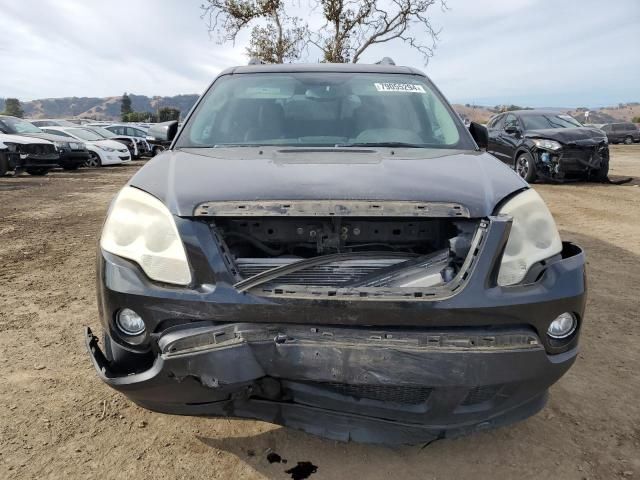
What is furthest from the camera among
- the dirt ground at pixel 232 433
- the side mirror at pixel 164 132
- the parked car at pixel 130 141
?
the parked car at pixel 130 141

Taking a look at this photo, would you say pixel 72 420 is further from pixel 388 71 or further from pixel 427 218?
pixel 388 71

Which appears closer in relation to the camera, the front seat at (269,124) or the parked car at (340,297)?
the parked car at (340,297)

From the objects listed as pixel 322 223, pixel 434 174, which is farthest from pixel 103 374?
pixel 434 174

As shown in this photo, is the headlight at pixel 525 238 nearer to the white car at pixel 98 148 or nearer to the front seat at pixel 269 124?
the front seat at pixel 269 124

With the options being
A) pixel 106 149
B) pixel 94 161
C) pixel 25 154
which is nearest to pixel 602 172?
pixel 25 154

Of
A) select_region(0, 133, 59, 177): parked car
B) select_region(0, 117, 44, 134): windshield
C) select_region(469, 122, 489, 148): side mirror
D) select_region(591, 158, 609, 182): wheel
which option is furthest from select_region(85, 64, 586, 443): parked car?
select_region(0, 117, 44, 134): windshield

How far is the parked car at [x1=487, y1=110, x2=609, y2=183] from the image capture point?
34.4ft

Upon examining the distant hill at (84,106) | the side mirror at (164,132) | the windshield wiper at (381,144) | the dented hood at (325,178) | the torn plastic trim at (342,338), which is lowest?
the torn plastic trim at (342,338)

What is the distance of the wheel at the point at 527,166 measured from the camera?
1095 centimetres

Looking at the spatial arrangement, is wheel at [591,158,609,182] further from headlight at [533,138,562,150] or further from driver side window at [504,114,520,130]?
driver side window at [504,114,520,130]

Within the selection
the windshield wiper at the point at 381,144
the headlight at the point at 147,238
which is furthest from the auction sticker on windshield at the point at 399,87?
the headlight at the point at 147,238

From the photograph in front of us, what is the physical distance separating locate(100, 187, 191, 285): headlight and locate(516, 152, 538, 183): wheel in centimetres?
1038

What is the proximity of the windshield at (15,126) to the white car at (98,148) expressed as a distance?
1.48m

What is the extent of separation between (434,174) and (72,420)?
2.00m
